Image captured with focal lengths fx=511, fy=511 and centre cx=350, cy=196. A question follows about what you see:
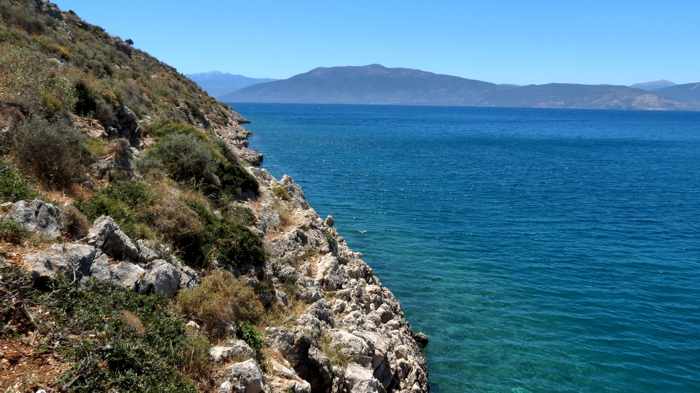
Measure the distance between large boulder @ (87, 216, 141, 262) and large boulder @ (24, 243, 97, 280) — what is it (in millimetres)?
630

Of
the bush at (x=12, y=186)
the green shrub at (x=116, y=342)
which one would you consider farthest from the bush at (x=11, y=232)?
the green shrub at (x=116, y=342)

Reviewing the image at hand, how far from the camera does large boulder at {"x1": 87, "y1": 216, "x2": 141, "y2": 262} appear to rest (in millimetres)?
11962

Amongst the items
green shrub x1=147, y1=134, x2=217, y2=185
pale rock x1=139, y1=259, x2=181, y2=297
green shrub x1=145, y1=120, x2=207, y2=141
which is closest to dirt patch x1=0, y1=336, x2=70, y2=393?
pale rock x1=139, y1=259, x2=181, y2=297

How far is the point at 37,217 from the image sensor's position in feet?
37.2

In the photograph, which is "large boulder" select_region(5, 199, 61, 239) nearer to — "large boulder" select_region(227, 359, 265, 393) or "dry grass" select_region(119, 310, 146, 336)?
"dry grass" select_region(119, 310, 146, 336)

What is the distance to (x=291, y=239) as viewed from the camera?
20.4 m

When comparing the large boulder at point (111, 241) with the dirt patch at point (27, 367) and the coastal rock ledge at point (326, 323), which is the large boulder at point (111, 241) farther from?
the coastal rock ledge at point (326, 323)

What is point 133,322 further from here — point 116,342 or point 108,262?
point 108,262

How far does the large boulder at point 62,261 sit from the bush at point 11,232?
2.09 feet

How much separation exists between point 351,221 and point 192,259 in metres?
26.2

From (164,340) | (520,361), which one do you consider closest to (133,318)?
(164,340)

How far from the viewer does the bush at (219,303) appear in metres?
12.2

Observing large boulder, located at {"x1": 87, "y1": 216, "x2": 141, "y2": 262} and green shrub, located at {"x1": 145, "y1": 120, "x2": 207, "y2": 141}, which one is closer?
large boulder, located at {"x1": 87, "y1": 216, "x2": 141, "y2": 262}

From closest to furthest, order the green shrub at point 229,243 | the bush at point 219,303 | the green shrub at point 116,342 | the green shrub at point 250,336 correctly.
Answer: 1. the green shrub at point 116,342
2. the bush at point 219,303
3. the green shrub at point 250,336
4. the green shrub at point 229,243
